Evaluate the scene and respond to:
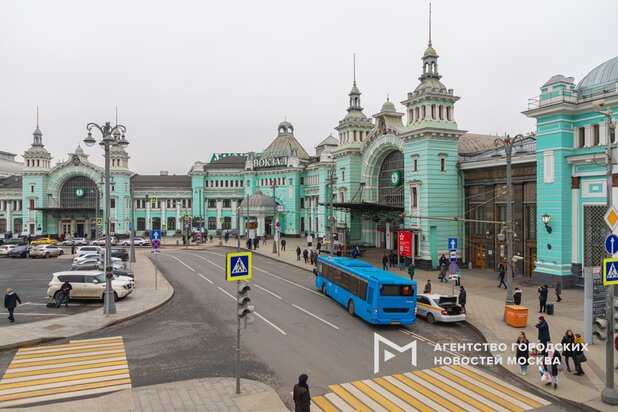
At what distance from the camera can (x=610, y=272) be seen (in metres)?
12.0

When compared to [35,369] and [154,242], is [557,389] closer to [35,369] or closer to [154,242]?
[35,369]

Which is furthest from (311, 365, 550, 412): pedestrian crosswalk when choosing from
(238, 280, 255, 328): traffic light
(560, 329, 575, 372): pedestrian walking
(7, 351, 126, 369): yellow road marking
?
(7, 351, 126, 369): yellow road marking

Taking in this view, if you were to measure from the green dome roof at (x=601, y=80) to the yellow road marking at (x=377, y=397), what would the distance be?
79.8ft

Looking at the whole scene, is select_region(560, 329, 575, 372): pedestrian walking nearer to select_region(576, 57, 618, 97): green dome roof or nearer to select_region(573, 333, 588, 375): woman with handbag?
select_region(573, 333, 588, 375): woman with handbag

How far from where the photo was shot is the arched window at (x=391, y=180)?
44.8 metres

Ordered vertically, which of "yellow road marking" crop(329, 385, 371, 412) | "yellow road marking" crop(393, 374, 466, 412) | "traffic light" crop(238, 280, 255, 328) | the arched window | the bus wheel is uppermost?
the arched window

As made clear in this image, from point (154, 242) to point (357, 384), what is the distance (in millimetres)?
20754

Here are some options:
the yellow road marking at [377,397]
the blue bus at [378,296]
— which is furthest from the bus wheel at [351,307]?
the yellow road marking at [377,397]

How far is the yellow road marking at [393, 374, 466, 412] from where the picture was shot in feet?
38.7

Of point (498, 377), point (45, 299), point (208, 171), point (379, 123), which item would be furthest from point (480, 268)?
point (208, 171)

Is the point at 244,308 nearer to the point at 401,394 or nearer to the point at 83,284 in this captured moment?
the point at 401,394

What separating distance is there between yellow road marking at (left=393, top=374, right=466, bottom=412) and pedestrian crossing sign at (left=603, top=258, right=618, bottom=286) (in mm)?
5286

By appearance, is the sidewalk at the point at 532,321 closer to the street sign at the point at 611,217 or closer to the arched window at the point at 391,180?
the street sign at the point at 611,217

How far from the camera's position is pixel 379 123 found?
46562 mm
